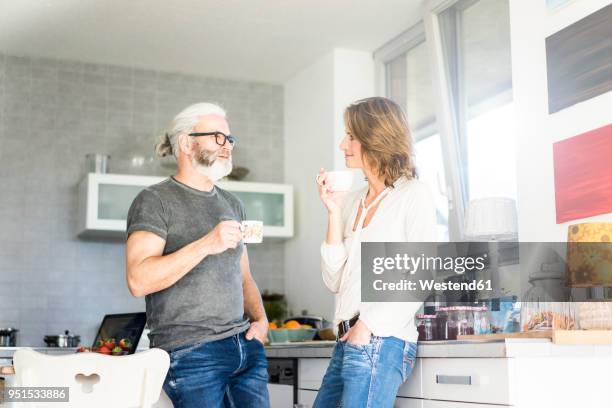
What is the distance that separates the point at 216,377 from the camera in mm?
2328

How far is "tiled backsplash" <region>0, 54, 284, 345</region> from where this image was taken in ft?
17.5

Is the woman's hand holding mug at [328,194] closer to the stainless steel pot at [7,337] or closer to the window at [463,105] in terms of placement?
the window at [463,105]

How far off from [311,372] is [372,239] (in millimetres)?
1049

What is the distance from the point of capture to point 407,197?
7.78ft

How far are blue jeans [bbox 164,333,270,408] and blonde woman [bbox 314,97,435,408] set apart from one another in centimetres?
21

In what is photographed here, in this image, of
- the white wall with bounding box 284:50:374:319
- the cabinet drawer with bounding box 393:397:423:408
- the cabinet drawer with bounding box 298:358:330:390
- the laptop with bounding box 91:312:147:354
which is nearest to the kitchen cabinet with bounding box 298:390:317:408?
the cabinet drawer with bounding box 298:358:330:390

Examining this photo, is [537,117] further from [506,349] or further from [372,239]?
[506,349]

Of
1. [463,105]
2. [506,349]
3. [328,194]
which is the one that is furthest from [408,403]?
[463,105]

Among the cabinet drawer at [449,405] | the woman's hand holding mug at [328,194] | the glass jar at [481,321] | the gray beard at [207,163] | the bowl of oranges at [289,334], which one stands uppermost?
the gray beard at [207,163]

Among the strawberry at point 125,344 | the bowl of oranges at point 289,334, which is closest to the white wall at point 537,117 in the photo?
the bowl of oranges at point 289,334

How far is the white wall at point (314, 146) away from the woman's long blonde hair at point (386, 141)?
275 centimetres

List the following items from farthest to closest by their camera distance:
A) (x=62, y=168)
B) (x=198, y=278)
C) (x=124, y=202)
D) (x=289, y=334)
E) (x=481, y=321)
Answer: (x=62, y=168)
(x=124, y=202)
(x=289, y=334)
(x=481, y=321)
(x=198, y=278)

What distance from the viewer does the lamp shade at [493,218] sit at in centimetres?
358

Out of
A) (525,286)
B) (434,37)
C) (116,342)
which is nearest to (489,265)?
(525,286)
